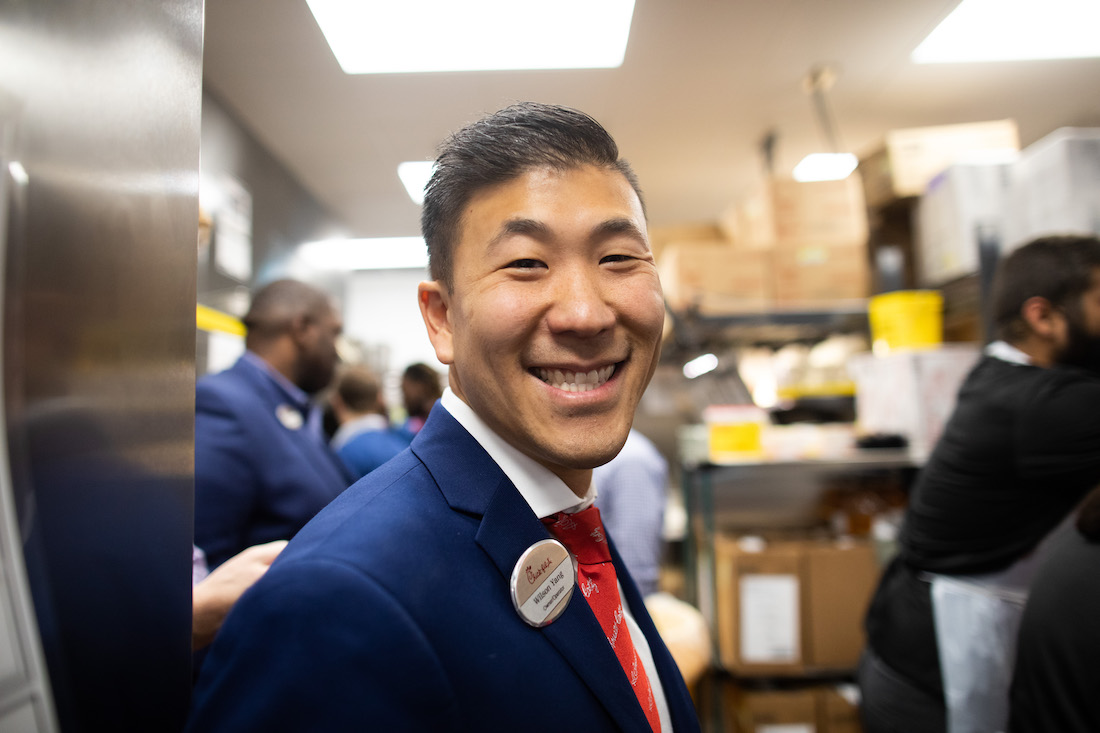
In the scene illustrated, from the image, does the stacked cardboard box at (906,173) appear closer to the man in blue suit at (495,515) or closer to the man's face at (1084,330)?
the man's face at (1084,330)

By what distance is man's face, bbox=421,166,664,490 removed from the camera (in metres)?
0.63

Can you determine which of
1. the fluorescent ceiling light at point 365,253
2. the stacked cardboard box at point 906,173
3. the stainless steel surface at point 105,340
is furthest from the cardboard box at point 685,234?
the stainless steel surface at point 105,340

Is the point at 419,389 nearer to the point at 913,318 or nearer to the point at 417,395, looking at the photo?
the point at 417,395

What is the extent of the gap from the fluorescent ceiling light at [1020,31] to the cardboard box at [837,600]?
2173 mm

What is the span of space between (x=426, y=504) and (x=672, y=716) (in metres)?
0.45

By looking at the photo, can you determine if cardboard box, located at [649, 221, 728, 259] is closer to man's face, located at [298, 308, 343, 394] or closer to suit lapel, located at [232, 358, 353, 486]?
man's face, located at [298, 308, 343, 394]

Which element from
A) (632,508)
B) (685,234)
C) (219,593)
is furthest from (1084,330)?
(685,234)

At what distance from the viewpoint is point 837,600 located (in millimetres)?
2766

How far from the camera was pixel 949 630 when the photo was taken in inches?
66.9

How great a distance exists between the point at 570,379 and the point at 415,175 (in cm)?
35

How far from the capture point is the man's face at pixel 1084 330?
5.26 feet

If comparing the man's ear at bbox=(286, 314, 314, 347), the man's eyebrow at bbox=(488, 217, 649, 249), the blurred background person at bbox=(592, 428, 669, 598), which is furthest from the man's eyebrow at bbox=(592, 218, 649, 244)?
the blurred background person at bbox=(592, 428, 669, 598)

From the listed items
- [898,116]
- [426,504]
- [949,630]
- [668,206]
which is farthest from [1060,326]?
[426,504]

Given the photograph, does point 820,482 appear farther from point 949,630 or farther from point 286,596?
point 286,596
